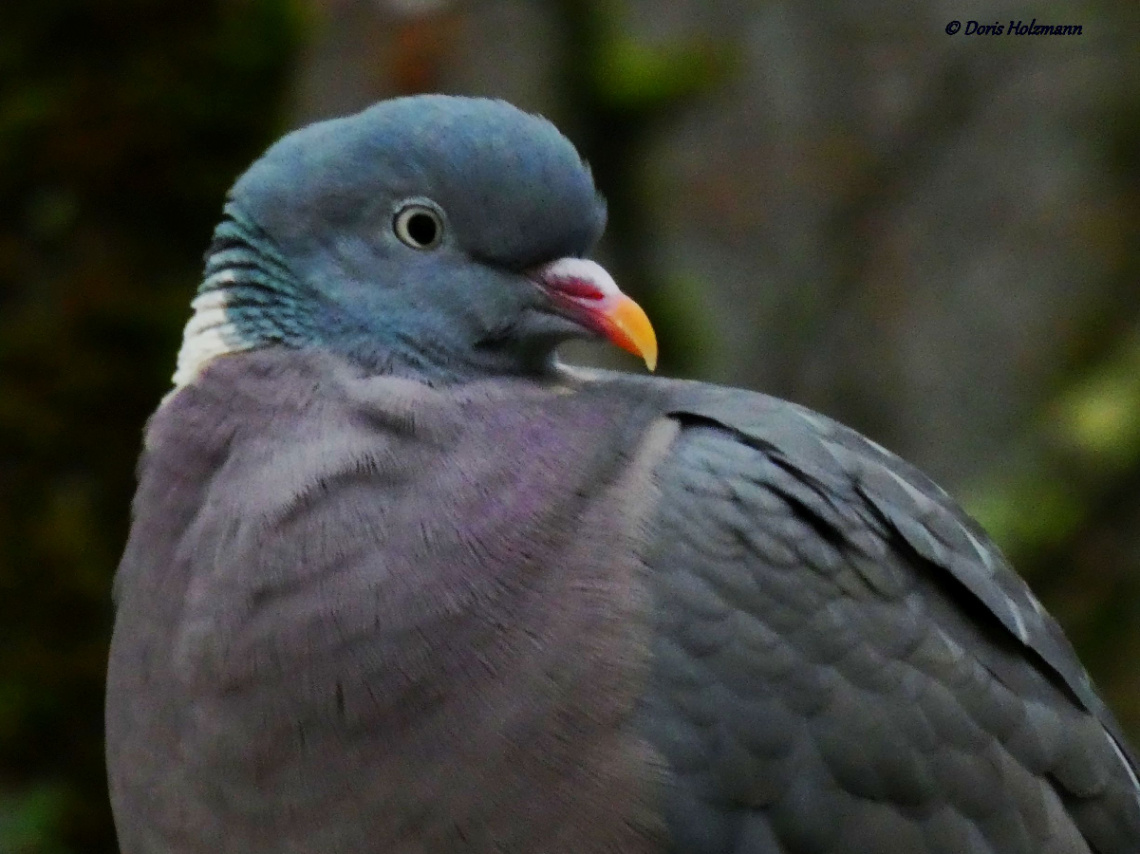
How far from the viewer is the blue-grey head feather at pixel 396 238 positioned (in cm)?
215

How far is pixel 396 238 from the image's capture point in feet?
7.15

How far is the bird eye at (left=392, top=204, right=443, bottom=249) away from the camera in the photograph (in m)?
2.18

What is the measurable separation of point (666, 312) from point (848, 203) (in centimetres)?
83

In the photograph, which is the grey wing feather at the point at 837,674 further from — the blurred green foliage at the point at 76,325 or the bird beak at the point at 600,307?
the blurred green foliage at the point at 76,325

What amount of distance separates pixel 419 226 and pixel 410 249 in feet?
0.13

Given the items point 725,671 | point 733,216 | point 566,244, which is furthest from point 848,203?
point 725,671

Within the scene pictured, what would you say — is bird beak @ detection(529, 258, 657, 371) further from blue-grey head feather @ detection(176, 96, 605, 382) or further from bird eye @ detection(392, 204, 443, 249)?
bird eye @ detection(392, 204, 443, 249)

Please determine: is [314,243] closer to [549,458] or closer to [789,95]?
[549,458]

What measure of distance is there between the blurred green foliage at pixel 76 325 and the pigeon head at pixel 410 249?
214 centimetres

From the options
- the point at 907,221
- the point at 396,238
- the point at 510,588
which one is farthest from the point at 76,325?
the point at 907,221

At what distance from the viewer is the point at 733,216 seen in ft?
17.8

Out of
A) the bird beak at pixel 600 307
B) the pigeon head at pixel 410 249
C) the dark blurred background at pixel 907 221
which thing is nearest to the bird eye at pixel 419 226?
the pigeon head at pixel 410 249

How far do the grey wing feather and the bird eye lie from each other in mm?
456

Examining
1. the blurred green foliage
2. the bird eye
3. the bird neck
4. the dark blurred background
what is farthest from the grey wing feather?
the dark blurred background
